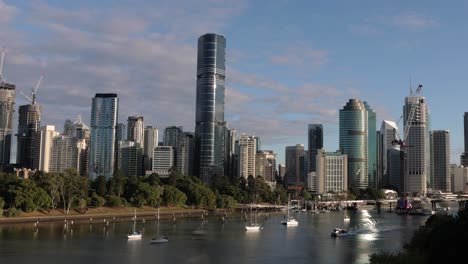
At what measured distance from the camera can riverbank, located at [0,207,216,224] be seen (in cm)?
12800

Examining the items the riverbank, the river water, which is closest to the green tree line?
the riverbank

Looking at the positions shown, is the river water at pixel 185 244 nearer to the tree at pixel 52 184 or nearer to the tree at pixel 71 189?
the tree at pixel 71 189

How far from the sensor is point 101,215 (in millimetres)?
148500

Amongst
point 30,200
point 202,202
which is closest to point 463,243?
point 30,200

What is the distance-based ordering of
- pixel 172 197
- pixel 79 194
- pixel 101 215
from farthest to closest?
pixel 172 197 < pixel 101 215 < pixel 79 194

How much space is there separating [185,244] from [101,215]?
58877 millimetres

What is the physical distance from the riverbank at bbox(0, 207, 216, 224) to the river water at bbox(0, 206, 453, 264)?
280 inches

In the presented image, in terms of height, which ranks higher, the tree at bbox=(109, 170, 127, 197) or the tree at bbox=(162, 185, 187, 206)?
the tree at bbox=(109, 170, 127, 197)

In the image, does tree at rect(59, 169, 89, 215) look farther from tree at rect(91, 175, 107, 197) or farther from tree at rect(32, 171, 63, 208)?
tree at rect(91, 175, 107, 197)

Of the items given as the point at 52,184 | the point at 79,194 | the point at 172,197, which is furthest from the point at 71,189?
the point at 172,197

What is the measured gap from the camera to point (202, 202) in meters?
195

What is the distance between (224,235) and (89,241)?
98.0ft

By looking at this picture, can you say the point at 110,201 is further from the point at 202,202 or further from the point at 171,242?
the point at 171,242

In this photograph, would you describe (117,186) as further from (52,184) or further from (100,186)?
(52,184)
